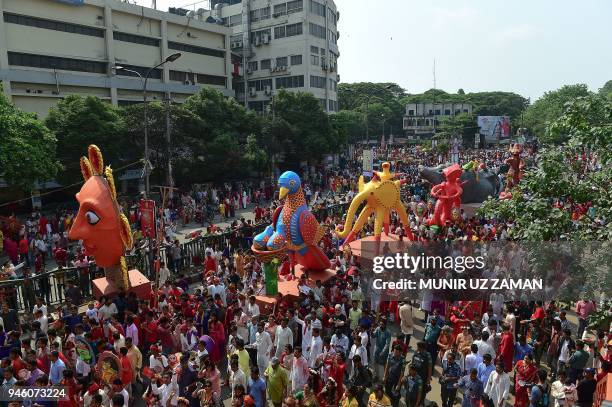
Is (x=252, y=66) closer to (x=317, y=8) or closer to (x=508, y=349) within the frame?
(x=317, y=8)

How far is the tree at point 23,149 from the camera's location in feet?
60.6

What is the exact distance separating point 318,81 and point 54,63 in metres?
21.7

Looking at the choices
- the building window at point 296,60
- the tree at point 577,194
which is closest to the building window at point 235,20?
the building window at point 296,60

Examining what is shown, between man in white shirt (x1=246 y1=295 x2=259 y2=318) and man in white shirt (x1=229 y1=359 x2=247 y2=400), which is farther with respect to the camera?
man in white shirt (x1=246 y1=295 x2=259 y2=318)

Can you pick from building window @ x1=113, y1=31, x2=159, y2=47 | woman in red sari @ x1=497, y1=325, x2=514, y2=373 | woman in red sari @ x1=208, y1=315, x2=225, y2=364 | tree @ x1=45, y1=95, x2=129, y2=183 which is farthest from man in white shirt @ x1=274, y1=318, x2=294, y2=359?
building window @ x1=113, y1=31, x2=159, y2=47

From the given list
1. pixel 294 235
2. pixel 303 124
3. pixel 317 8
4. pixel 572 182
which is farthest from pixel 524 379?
pixel 317 8

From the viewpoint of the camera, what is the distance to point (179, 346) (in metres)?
8.88

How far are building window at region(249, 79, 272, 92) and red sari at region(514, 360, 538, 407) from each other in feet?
138

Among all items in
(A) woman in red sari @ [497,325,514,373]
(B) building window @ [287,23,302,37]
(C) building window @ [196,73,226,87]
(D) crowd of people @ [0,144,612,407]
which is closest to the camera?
(D) crowd of people @ [0,144,612,407]

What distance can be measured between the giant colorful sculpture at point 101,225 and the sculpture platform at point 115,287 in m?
0.11

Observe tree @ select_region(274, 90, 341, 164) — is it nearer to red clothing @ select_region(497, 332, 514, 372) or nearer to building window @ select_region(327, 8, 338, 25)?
building window @ select_region(327, 8, 338, 25)

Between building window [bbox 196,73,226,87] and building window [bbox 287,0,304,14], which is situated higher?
building window [bbox 287,0,304,14]

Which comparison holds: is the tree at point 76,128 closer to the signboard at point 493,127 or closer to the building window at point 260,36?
the building window at point 260,36

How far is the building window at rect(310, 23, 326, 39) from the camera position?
147 ft
